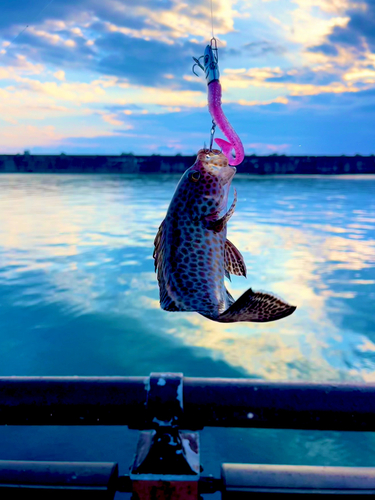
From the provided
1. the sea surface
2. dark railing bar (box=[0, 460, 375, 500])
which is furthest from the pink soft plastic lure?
the sea surface

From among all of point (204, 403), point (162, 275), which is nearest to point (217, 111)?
point (162, 275)

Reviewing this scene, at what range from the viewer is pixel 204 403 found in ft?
6.05

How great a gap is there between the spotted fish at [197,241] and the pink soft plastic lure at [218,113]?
3.4 inches

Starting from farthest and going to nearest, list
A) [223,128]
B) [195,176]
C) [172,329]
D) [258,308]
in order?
[172,329] → [195,176] → [223,128] → [258,308]

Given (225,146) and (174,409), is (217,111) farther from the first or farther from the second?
(174,409)

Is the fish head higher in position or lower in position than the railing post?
higher

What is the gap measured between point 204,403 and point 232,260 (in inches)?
24.0

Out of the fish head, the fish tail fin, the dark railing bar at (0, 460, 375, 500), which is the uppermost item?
the fish tail fin

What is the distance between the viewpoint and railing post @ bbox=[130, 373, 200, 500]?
1.88m

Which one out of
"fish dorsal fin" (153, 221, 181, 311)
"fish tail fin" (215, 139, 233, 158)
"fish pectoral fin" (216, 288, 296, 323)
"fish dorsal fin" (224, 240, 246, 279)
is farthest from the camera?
"fish dorsal fin" (224, 240, 246, 279)

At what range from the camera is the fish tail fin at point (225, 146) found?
1.79m

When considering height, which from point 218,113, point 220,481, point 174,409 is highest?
point 218,113

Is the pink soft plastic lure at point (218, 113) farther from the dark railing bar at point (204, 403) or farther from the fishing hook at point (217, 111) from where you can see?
the dark railing bar at point (204, 403)

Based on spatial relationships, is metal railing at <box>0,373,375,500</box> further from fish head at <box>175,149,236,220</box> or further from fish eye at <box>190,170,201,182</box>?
fish eye at <box>190,170,201,182</box>
